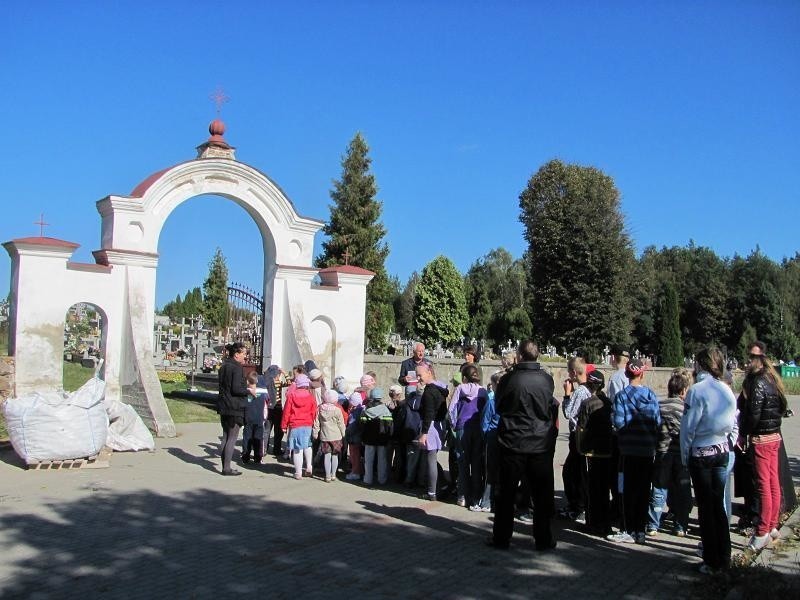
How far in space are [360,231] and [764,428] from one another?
31.5 meters

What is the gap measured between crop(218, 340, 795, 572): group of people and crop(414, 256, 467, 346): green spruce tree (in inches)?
1612

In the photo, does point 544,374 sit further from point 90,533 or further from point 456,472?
point 90,533

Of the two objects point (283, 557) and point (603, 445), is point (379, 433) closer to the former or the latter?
point (603, 445)

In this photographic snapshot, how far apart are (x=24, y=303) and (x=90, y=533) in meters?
7.42

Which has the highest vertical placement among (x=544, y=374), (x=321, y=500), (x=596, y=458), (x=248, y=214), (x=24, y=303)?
(x=248, y=214)

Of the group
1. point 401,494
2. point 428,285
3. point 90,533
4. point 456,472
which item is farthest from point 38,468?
point 428,285

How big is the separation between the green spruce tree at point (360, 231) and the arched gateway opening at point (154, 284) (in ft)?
66.2

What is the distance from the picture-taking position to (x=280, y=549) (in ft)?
20.7

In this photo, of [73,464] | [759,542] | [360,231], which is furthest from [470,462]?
[360,231]

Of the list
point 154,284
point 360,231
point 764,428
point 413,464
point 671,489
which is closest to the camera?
point 764,428

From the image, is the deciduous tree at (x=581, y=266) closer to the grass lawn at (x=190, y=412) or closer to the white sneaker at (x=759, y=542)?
the grass lawn at (x=190, y=412)

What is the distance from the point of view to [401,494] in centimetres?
895

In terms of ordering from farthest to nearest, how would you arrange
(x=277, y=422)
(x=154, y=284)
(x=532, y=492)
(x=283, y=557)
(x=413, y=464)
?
(x=154, y=284) < (x=277, y=422) < (x=413, y=464) < (x=532, y=492) < (x=283, y=557)

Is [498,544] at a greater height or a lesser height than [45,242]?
lesser
